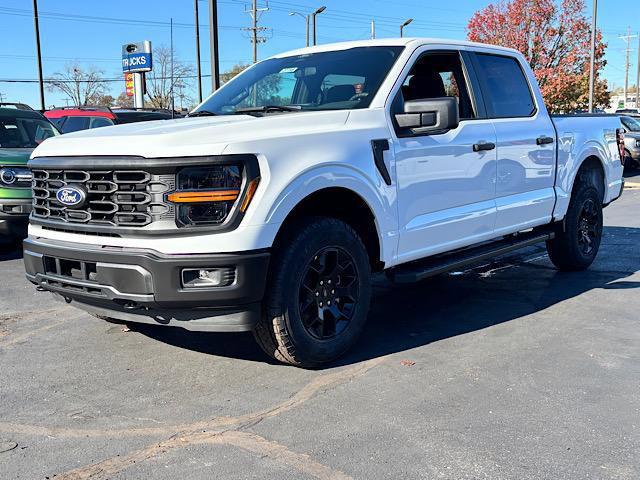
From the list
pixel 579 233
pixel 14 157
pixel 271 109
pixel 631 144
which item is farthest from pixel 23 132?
pixel 631 144

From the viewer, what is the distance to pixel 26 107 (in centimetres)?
971

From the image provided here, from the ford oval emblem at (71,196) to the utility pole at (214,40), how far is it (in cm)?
927

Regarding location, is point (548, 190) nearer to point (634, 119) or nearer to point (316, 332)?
point (316, 332)

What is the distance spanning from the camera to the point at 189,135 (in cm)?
360

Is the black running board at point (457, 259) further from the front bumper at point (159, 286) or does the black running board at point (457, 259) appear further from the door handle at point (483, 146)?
the front bumper at point (159, 286)

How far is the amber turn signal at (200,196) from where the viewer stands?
3480 millimetres

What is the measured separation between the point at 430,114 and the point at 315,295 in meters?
1.45

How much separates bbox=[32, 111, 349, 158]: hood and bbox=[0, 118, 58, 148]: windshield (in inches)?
211

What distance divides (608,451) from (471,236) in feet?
7.75

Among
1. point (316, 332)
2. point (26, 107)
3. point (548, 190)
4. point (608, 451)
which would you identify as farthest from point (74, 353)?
point (26, 107)

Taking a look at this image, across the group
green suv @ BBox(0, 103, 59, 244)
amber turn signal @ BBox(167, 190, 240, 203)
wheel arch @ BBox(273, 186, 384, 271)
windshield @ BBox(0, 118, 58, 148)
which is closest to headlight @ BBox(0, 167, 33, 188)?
green suv @ BBox(0, 103, 59, 244)

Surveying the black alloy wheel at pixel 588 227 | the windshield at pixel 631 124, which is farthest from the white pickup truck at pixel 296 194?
the windshield at pixel 631 124

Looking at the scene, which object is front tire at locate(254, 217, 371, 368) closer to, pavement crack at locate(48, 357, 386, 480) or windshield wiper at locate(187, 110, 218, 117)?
pavement crack at locate(48, 357, 386, 480)

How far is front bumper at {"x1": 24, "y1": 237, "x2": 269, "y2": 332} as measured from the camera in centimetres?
348
